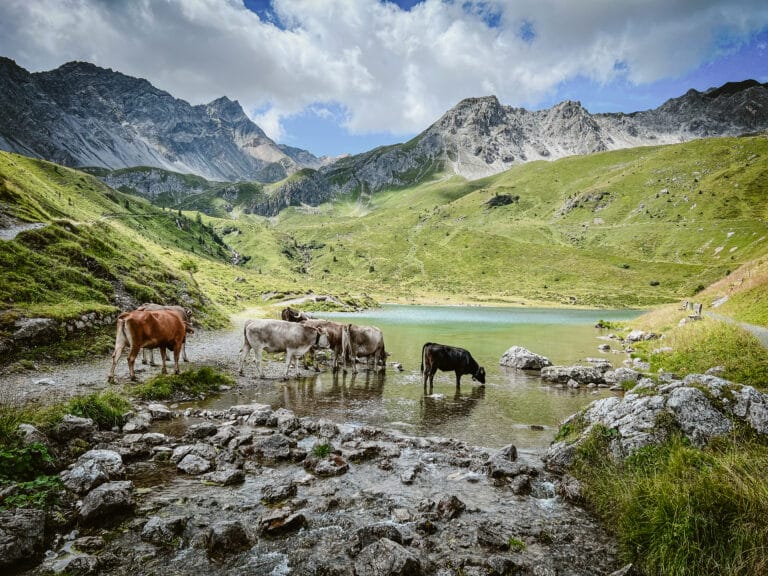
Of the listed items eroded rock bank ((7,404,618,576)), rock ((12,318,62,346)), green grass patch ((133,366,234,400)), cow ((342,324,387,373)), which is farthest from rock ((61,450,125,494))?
cow ((342,324,387,373))

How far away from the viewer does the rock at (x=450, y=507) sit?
7918 mm

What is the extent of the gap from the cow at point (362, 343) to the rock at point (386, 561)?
63.3ft

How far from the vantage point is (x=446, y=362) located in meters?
22.1

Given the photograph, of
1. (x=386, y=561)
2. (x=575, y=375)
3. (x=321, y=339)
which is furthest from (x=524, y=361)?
(x=386, y=561)

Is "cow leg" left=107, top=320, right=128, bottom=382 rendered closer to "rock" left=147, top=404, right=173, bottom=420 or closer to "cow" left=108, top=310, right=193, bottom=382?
"cow" left=108, top=310, right=193, bottom=382

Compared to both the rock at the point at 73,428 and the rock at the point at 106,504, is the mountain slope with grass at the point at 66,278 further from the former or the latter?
the rock at the point at 106,504

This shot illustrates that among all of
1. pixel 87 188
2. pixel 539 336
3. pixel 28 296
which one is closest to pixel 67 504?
pixel 28 296

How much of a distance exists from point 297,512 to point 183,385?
11849 millimetres

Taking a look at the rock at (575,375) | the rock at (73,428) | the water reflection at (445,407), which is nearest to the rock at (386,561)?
the water reflection at (445,407)

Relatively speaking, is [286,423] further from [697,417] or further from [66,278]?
[66,278]

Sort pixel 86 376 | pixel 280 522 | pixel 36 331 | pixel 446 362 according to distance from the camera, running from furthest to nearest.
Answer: pixel 446 362, pixel 36 331, pixel 86 376, pixel 280 522

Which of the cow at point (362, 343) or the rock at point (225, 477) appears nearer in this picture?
the rock at point (225, 477)

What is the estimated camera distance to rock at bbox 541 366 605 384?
75.5 ft

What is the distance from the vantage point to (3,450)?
25.1ft
